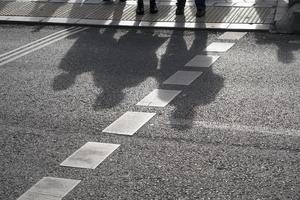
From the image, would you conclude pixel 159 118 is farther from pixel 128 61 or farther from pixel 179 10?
pixel 179 10

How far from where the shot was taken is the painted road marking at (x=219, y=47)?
8938 mm

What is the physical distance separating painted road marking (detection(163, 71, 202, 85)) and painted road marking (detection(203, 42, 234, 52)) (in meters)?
1.15

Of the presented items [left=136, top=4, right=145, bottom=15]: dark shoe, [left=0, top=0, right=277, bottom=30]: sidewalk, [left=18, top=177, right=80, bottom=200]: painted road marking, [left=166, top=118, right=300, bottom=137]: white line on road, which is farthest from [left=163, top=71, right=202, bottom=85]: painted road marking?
[left=136, top=4, right=145, bottom=15]: dark shoe

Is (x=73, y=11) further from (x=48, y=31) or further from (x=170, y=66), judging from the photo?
(x=170, y=66)

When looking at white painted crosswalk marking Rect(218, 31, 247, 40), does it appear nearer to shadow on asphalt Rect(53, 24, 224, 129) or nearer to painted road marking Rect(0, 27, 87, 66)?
shadow on asphalt Rect(53, 24, 224, 129)

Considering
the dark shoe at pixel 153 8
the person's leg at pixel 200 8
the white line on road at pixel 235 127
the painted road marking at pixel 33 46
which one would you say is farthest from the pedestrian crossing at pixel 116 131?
the painted road marking at pixel 33 46

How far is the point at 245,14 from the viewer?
35.5 ft

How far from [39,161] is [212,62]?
141 inches

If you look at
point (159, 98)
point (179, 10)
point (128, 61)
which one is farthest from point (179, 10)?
point (159, 98)

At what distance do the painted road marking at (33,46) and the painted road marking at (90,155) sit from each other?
3882 mm

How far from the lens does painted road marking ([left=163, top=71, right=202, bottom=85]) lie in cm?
758

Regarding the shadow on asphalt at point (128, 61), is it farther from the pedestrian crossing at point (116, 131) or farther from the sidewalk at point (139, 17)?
the sidewalk at point (139, 17)

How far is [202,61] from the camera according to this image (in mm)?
8383

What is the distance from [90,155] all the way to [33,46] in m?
4.94
